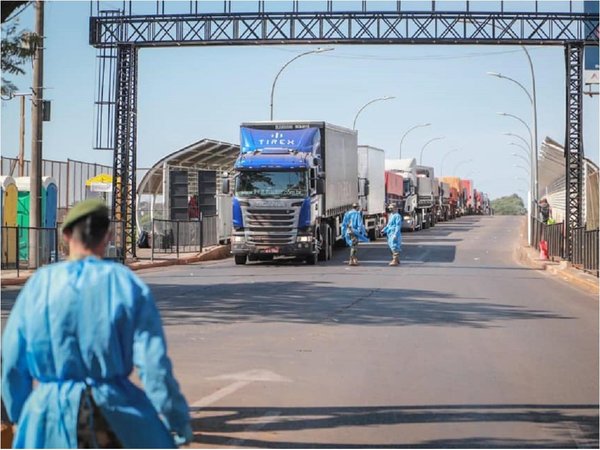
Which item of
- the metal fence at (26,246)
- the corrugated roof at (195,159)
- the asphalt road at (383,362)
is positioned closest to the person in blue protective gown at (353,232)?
the asphalt road at (383,362)

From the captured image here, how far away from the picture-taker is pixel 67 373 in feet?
14.5

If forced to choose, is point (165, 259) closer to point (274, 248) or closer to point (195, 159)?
point (274, 248)

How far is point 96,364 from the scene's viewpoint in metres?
4.40

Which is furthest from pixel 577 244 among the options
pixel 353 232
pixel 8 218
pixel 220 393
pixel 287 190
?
pixel 220 393

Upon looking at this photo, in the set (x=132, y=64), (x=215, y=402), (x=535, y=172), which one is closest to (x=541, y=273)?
(x=132, y=64)

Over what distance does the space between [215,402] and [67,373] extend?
17.4 feet

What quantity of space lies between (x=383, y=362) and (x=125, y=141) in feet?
78.1

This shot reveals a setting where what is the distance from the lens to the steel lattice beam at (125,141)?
34.8 m

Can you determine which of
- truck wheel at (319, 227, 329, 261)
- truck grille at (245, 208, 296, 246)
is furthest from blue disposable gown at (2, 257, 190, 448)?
truck wheel at (319, 227, 329, 261)

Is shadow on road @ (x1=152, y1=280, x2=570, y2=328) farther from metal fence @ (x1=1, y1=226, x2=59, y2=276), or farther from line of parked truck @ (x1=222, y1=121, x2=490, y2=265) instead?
line of parked truck @ (x1=222, y1=121, x2=490, y2=265)

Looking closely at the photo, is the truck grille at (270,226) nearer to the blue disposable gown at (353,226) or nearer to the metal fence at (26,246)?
the blue disposable gown at (353,226)

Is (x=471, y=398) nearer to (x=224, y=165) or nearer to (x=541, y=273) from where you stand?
(x=541, y=273)

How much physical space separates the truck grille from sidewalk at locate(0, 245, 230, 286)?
3.31 m

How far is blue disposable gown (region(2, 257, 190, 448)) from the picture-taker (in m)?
4.36
